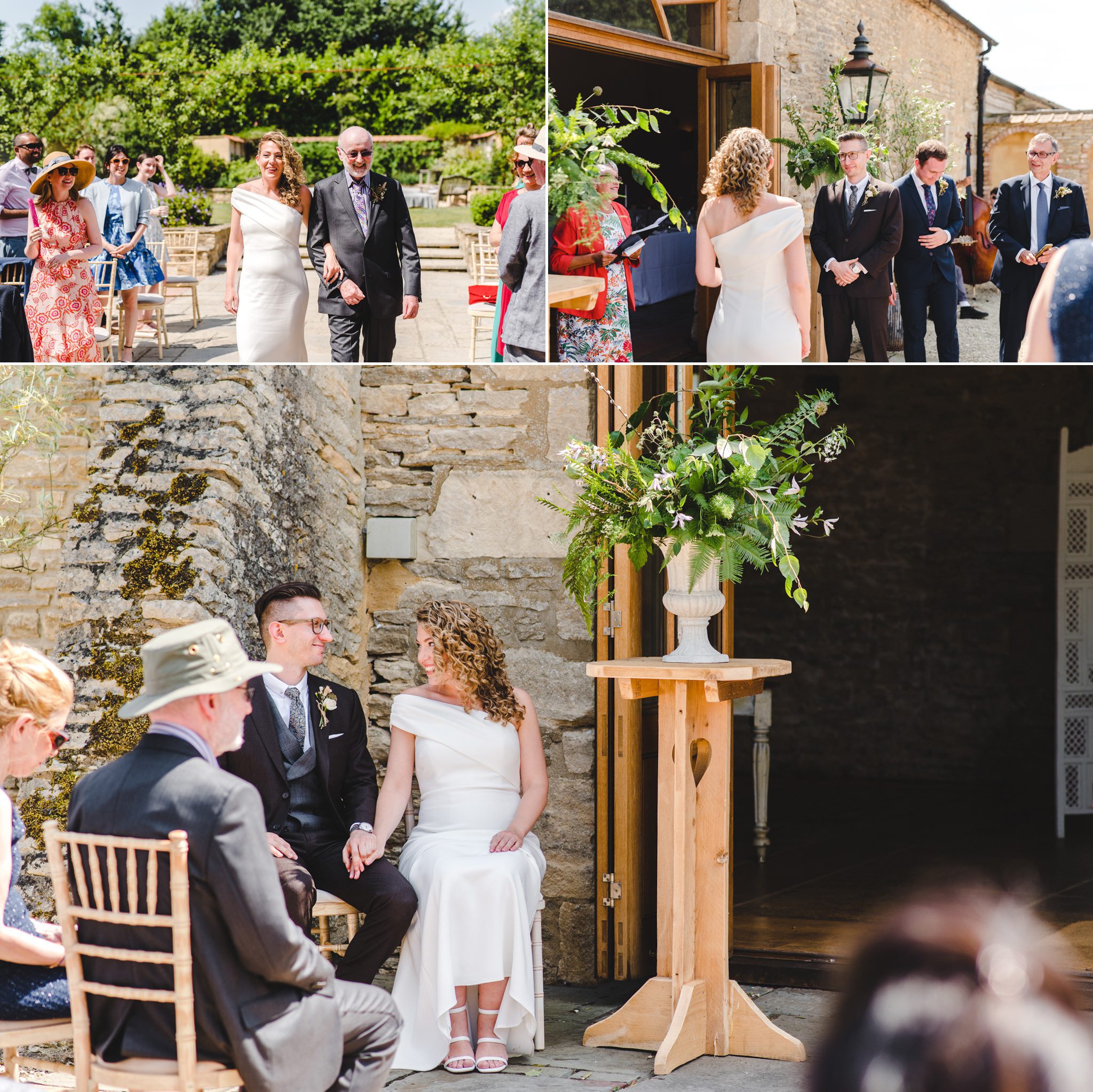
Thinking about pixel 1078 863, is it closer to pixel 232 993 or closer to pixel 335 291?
pixel 335 291

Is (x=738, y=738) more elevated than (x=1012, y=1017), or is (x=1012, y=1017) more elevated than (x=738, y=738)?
(x=1012, y=1017)

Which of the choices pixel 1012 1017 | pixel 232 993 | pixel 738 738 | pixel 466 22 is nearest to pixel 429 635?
pixel 232 993

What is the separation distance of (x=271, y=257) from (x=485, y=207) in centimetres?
87

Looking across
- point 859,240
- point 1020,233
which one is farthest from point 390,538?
point 1020,233

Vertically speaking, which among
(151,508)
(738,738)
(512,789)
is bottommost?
(738,738)

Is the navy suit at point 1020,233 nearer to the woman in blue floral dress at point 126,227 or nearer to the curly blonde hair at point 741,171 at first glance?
the curly blonde hair at point 741,171

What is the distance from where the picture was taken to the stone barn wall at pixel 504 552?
4.60m

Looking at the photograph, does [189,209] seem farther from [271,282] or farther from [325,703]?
[325,703]

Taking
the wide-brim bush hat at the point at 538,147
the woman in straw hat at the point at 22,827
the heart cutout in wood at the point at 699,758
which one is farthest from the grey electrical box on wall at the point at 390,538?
the woman in straw hat at the point at 22,827

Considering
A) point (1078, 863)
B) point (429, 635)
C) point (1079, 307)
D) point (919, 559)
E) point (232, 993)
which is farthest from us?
point (919, 559)

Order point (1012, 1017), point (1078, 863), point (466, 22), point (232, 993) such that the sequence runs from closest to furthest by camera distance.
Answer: point (1012, 1017) → point (232, 993) → point (466, 22) → point (1078, 863)

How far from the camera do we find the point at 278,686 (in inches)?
150

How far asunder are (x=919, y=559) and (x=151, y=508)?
21.1ft

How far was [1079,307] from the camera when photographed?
3.19m
